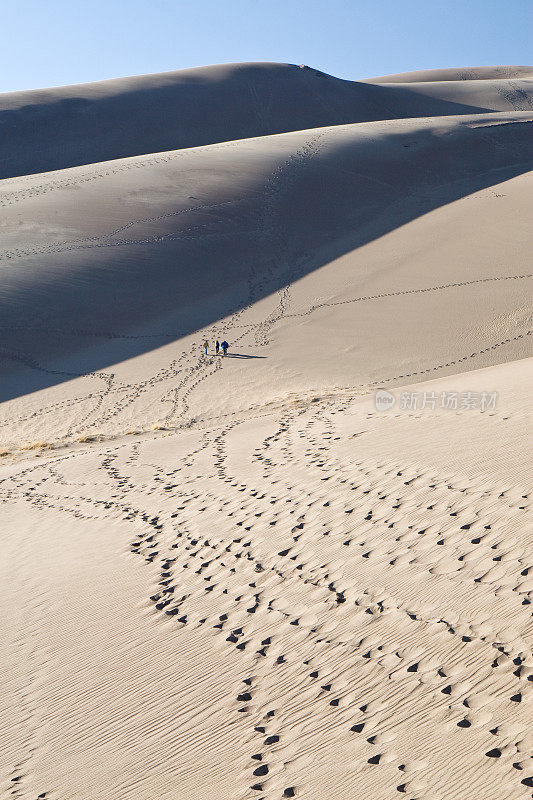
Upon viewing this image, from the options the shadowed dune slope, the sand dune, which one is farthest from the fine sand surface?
the sand dune

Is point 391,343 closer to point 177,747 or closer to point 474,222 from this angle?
point 474,222

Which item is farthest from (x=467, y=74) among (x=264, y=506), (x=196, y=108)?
(x=264, y=506)

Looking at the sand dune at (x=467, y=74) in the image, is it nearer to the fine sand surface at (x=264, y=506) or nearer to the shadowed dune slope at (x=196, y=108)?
the shadowed dune slope at (x=196, y=108)

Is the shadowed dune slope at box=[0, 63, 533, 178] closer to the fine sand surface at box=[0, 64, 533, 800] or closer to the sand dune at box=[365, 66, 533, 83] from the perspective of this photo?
the sand dune at box=[365, 66, 533, 83]

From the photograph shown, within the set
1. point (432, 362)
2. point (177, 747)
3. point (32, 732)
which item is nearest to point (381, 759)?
point (177, 747)

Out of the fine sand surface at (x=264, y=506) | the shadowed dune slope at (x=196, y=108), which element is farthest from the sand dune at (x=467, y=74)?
the fine sand surface at (x=264, y=506)

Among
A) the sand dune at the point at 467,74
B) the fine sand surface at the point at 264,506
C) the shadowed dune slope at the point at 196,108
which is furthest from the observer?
the sand dune at the point at 467,74
